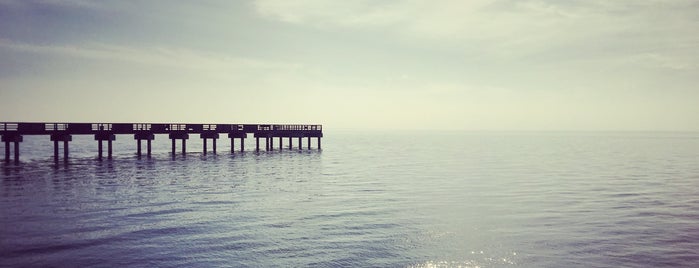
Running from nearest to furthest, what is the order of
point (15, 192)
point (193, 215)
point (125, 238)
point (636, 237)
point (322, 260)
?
point (322, 260) → point (125, 238) → point (636, 237) → point (193, 215) → point (15, 192)

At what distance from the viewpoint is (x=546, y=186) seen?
33.8m

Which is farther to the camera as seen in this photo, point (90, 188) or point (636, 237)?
point (90, 188)

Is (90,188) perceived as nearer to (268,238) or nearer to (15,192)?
(15,192)

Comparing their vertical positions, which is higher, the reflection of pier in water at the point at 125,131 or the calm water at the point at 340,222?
the reflection of pier in water at the point at 125,131

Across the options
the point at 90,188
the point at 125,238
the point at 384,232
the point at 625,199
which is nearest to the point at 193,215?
the point at 125,238

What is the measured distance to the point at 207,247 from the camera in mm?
15086

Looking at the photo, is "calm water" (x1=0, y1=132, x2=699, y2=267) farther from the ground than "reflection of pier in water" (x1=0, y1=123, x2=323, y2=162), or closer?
closer

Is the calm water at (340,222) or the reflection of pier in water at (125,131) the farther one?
the reflection of pier in water at (125,131)

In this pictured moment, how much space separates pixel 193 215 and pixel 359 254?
9446mm

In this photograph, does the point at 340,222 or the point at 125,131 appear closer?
the point at 340,222

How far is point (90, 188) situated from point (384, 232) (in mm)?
20684

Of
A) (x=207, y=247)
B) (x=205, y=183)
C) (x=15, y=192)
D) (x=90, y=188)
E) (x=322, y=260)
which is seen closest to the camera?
(x=322, y=260)

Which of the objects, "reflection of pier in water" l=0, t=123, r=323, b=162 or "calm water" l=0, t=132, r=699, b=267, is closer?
"calm water" l=0, t=132, r=699, b=267

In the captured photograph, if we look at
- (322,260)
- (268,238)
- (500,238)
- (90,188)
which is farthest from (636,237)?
(90,188)
